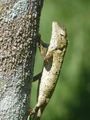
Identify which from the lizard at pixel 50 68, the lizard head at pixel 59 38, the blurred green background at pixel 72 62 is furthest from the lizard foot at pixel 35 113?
the blurred green background at pixel 72 62

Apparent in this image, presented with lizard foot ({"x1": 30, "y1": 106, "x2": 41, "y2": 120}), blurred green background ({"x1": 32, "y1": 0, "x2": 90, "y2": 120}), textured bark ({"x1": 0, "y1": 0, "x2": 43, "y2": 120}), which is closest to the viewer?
textured bark ({"x1": 0, "y1": 0, "x2": 43, "y2": 120})

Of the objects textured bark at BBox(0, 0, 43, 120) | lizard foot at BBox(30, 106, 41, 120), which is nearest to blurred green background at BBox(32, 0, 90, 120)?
lizard foot at BBox(30, 106, 41, 120)

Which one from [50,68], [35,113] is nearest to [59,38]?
[50,68]

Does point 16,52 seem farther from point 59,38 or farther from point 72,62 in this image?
point 72,62

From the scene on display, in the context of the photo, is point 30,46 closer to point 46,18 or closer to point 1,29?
point 1,29

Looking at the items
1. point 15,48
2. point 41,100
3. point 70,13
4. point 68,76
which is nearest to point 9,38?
point 15,48

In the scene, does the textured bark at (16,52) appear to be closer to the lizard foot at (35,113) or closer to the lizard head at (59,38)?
the lizard foot at (35,113)

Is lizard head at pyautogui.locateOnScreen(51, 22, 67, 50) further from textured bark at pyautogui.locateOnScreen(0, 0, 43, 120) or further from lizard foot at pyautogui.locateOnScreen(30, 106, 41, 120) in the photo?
textured bark at pyautogui.locateOnScreen(0, 0, 43, 120)
